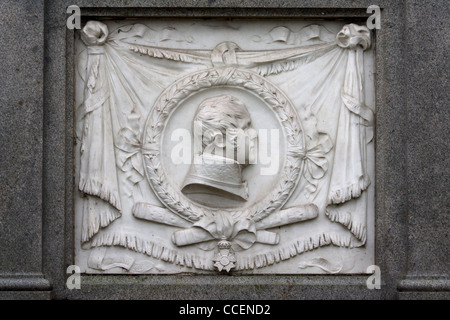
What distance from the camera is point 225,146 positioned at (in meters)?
8.98

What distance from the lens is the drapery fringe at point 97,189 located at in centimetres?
897

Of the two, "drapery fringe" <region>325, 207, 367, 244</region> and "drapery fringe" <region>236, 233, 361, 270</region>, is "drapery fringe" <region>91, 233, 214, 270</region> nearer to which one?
"drapery fringe" <region>236, 233, 361, 270</region>

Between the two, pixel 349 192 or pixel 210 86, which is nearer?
pixel 349 192

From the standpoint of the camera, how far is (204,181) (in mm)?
8891

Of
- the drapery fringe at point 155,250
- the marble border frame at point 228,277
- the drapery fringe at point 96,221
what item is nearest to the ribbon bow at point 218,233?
the drapery fringe at point 155,250

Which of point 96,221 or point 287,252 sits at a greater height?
point 96,221

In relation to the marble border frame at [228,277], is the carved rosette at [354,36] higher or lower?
higher

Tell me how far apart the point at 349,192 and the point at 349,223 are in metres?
0.32

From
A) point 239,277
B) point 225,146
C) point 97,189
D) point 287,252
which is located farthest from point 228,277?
point 97,189

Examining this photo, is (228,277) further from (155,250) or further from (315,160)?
(315,160)

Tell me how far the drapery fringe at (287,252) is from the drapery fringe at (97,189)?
1.45 metres

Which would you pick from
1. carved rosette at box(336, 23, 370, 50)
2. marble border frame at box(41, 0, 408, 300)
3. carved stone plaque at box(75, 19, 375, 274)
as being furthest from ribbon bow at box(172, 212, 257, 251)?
carved rosette at box(336, 23, 370, 50)

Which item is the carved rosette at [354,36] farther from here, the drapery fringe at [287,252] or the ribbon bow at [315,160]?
the drapery fringe at [287,252]
